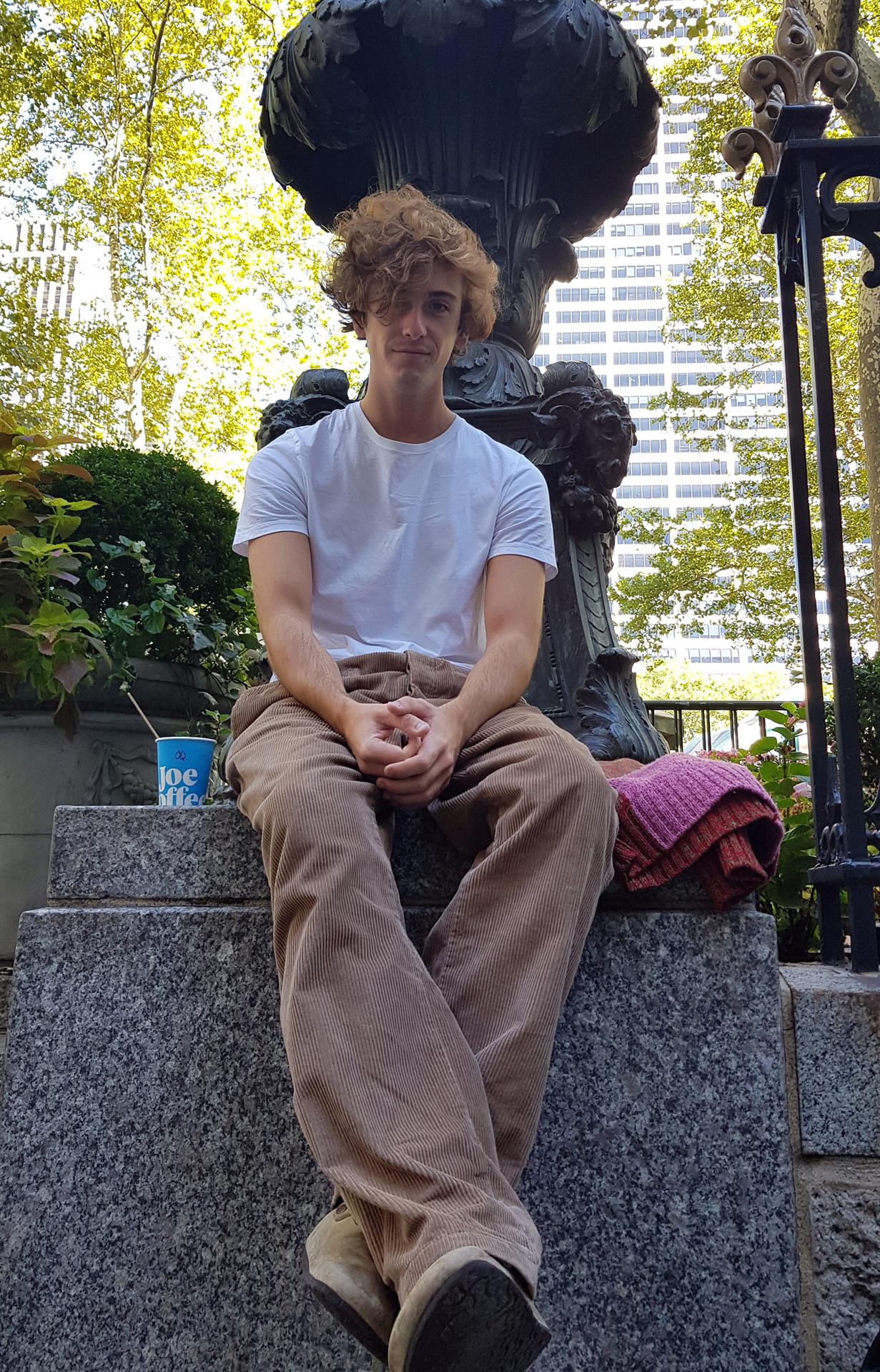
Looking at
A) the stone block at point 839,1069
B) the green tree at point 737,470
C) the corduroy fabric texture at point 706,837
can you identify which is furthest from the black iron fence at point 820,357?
the green tree at point 737,470

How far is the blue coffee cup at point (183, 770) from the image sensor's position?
2.38 metres

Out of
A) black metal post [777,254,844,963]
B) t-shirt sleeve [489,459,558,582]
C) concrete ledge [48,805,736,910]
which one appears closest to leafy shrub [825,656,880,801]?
black metal post [777,254,844,963]

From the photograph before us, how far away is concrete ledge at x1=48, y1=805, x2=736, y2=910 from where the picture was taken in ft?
5.96

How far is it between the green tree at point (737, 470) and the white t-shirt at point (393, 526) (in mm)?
12399

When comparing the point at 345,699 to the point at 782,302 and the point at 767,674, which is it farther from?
the point at 767,674

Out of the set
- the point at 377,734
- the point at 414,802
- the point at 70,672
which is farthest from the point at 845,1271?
the point at 70,672

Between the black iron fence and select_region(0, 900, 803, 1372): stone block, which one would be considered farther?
the black iron fence

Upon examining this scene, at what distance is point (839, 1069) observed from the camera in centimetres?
176

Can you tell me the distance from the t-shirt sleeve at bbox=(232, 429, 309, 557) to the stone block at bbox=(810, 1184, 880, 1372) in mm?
1569

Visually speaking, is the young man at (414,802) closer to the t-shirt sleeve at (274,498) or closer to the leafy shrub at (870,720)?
the t-shirt sleeve at (274,498)

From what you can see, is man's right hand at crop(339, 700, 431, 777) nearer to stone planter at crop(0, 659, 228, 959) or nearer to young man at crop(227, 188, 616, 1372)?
young man at crop(227, 188, 616, 1372)

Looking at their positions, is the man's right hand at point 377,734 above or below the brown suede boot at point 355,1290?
above

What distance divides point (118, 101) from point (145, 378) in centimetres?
403

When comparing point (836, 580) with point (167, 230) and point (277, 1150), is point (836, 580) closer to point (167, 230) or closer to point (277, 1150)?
point (277, 1150)
